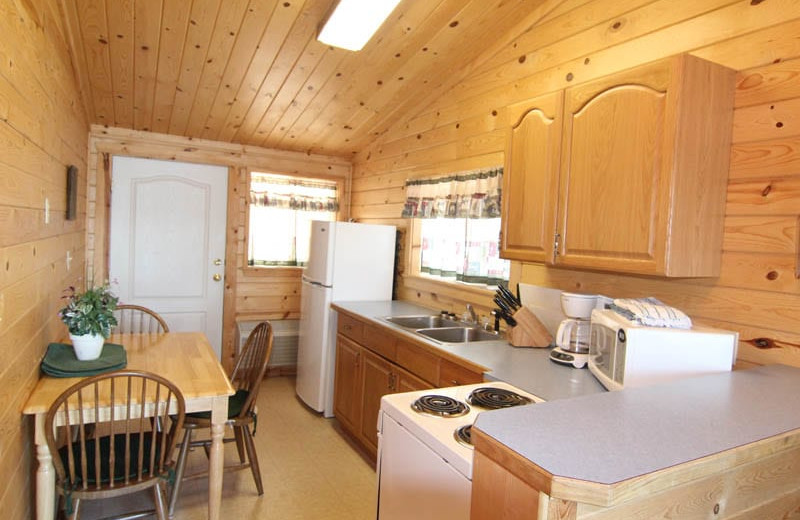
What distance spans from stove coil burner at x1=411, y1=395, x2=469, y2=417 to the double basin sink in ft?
3.41

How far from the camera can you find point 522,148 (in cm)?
237

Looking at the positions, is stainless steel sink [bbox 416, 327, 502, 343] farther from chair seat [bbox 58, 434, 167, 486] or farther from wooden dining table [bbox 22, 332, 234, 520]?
chair seat [bbox 58, 434, 167, 486]

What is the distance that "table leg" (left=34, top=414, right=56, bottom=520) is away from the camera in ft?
5.79

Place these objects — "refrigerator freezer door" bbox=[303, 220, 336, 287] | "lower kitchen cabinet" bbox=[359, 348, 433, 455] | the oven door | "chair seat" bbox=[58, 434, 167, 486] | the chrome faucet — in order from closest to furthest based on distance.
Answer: the oven door
"chair seat" bbox=[58, 434, 167, 486]
"lower kitchen cabinet" bbox=[359, 348, 433, 455]
the chrome faucet
"refrigerator freezer door" bbox=[303, 220, 336, 287]

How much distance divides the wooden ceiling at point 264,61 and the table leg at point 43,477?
1.85 metres

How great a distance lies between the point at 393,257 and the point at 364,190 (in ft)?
3.35

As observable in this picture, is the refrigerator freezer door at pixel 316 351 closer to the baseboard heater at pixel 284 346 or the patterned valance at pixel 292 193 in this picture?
the baseboard heater at pixel 284 346

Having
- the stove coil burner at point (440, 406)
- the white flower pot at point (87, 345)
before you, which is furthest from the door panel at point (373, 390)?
the white flower pot at point (87, 345)

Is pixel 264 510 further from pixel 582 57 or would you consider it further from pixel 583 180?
pixel 582 57

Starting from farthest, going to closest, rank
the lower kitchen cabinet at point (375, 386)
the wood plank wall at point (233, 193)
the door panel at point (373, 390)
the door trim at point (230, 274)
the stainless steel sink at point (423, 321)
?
the door trim at point (230, 274) < the wood plank wall at point (233, 193) < the stainless steel sink at point (423, 321) < the door panel at point (373, 390) < the lower kitchen cabinet at point (375, 386)

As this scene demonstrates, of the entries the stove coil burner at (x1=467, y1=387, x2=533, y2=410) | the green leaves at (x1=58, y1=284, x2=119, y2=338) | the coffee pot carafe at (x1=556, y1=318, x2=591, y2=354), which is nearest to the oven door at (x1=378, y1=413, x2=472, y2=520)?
the stove coil burner at (x1=467, y1=387, x2=533, y2=410)

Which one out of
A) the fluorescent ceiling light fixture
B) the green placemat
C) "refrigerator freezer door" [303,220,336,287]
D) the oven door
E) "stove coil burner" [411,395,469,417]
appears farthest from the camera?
"refrigerator freezer door" [303,220,336,287]

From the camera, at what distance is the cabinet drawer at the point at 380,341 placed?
112 inches

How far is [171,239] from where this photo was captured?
14.1 ft
